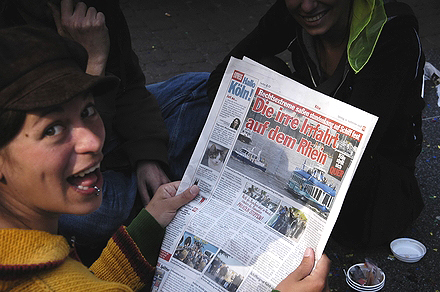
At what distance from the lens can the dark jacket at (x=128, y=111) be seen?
213cm

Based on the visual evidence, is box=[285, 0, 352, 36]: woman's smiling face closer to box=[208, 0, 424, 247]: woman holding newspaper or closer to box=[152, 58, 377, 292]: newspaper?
A: box=[208, 0, 424, 247]: woman holding newspaper

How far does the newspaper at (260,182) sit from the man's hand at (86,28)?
533mm

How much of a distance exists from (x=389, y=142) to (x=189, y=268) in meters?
1.05

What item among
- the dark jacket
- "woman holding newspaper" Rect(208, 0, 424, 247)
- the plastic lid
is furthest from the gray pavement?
the dark jacket

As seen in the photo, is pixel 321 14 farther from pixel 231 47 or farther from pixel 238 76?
pixel 231 47

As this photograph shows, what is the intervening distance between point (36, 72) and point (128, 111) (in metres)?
1.06

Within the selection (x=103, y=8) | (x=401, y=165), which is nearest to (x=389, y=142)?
(x=401, y=165)

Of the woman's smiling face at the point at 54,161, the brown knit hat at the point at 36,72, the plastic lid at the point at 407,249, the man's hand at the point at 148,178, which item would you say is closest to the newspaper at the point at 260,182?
the man's hand at the point at 148,178

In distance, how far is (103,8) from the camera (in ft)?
6.88

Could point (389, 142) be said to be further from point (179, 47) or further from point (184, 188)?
point (179, 47)

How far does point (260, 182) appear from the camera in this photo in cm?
172

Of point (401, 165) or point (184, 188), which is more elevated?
point (401, 165)

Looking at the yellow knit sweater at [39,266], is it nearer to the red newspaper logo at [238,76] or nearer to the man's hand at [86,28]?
the red newspaper logo at [238,76]

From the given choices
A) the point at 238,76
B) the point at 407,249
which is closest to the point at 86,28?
the point at 238,76
